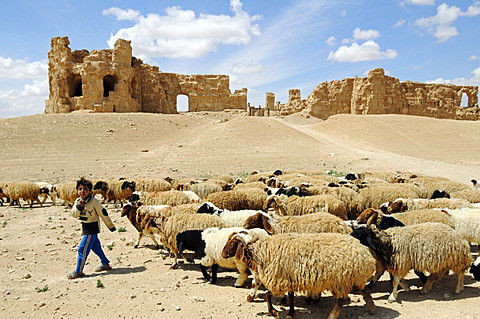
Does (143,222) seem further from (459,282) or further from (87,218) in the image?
(459,282)

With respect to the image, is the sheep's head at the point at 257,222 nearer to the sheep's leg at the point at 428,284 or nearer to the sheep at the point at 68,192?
the sheep's leg at the point at 428,284

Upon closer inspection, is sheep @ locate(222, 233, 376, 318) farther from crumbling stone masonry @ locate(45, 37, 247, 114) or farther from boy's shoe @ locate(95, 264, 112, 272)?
crumbling stone masonry @ locate(45, 37, 247, 114)

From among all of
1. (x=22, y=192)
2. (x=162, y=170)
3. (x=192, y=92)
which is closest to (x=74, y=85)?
(x=192, y=92)

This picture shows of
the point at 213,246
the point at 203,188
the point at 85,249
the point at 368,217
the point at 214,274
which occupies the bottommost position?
the point at 214,274

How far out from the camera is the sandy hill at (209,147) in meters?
22.0

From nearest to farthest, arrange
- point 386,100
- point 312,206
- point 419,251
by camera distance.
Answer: point 419,251, point 312,206, point 386,100

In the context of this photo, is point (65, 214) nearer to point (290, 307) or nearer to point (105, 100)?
point (290, 307)

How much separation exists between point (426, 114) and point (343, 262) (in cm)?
6185

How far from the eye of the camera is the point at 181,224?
706cm

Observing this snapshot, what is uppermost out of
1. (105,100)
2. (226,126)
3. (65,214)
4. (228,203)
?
(105,100)

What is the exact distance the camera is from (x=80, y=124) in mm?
32594

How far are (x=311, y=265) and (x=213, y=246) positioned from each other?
1.97 meters

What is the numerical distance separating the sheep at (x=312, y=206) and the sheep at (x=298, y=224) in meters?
1.39

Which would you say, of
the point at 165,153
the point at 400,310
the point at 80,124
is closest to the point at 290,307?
the point at 400,310
